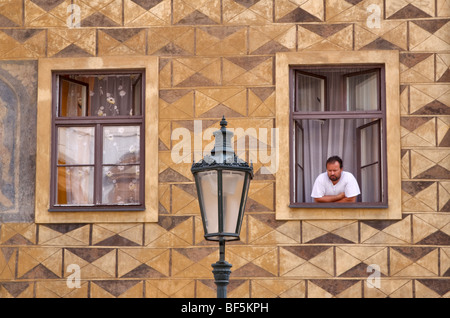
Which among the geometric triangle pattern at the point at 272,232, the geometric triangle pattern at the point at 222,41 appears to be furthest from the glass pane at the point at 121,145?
the geometric triangle pattern at the point at 272,232

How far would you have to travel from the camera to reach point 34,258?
12.4 metres

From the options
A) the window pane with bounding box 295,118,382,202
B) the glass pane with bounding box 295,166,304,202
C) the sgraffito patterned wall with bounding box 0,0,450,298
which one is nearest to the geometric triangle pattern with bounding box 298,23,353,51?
the sgraffito patterned wall with bounding box 0,0,450,298

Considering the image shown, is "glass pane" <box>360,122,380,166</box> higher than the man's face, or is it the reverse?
"glass pane" <box>360,122,380,166</box>

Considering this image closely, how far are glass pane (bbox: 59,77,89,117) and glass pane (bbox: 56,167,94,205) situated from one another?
617mm

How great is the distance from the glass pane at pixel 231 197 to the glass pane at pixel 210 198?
0.24 feet

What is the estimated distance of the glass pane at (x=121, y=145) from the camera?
1277cm

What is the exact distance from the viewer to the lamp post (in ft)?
32.0

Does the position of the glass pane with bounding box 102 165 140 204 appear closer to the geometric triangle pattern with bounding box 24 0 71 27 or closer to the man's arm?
the geometric triangle pattern with bounding box 24 0 71 27

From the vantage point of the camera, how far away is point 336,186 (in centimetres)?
1255

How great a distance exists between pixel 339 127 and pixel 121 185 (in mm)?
2395

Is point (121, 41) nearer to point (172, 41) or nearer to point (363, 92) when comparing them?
point (172, 41)

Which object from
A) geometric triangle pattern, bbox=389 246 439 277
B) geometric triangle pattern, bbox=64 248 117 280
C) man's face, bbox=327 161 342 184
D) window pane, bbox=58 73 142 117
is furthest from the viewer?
window pane, bbox=58 73 142 117

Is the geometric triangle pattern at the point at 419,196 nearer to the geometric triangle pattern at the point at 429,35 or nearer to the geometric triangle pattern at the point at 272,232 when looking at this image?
the geometric triangle pattern at the point at 272,232

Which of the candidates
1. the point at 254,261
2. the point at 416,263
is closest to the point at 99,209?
the point at 254,261
